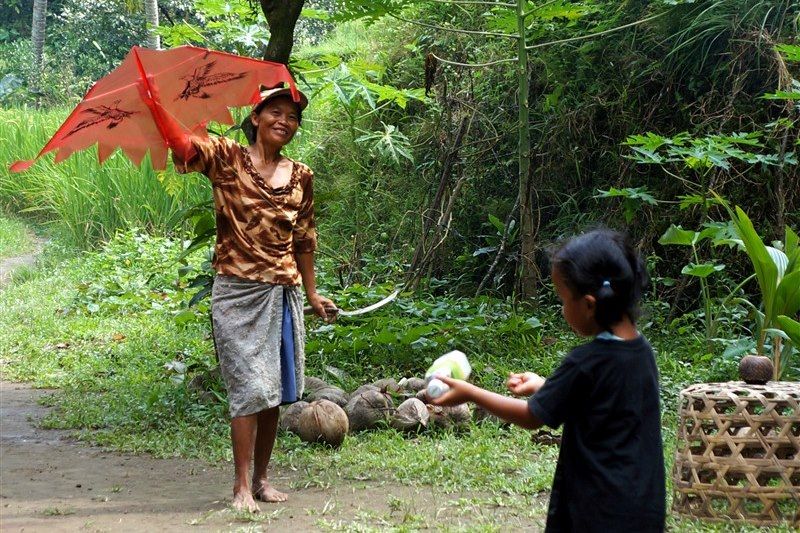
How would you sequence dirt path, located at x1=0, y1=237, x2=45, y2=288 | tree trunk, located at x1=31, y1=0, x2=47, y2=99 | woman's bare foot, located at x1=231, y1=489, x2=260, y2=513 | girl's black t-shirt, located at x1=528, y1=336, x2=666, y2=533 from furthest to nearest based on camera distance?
tree trunk, located at x1=31, y1=0, x2=47, y2=99 → dirt path, located at x1=0, y1=237, x2=45, y2=288 → woman's bare foot, located at x1=231, y1=489, x2=260, y2=513 → girl's black t-shirt, located at x1=528, y1=336, x2=666, y2=533

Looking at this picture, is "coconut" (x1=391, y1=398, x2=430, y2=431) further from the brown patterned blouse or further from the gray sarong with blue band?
the brown patterned blouse

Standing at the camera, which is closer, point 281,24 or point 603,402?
point 603,402

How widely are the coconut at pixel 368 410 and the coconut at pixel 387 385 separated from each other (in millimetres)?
223

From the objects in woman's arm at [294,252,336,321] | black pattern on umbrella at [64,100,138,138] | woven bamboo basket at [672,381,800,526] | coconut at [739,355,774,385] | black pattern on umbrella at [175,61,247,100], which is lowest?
woven bamboo basket at [672,381,800,526]

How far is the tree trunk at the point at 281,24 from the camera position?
18.8ft

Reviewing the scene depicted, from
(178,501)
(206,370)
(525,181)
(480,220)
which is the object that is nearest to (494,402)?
(178,501)

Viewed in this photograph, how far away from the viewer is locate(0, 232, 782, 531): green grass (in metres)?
4.77

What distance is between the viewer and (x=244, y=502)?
4133 mm

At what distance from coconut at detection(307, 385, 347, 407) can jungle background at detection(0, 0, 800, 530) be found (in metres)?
0.38

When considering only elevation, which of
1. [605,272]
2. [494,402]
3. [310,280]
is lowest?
[310,280]

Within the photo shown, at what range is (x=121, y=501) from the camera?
437 cm

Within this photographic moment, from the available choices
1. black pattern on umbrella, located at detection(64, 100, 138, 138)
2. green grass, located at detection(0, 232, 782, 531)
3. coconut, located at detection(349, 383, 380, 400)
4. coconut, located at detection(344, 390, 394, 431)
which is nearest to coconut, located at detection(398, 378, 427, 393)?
coconut, located at detection(349, 383, 380, 400)

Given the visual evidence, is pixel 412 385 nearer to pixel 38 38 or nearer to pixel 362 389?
pixel 362 389

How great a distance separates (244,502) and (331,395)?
65.2 inches
